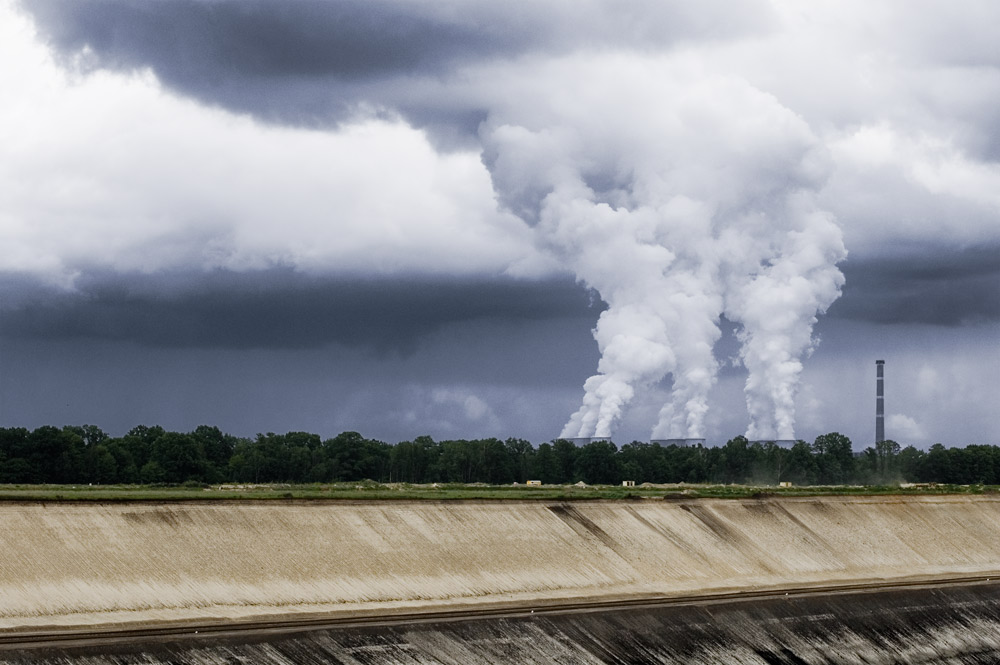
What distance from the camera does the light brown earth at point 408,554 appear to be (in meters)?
75.2

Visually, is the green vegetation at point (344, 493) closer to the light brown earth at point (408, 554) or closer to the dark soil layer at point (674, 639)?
the light brown earth at point (408, 554)

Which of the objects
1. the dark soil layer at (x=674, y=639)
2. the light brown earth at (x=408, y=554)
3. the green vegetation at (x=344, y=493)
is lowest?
the dark soil layer at (x=674, y=639)

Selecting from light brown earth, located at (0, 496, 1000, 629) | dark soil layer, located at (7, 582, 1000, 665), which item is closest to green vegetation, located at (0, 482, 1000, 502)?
light brown earth, located at (0, 496, 1000, 629)

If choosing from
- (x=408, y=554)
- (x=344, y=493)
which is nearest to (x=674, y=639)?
(x=408, y=554)

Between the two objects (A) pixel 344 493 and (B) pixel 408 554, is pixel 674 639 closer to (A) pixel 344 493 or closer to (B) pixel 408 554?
(B) pixel 408 554

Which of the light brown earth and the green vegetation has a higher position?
the green vegetation

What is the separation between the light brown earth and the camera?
75.2m

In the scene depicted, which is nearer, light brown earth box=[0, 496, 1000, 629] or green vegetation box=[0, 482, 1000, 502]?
light brown earth box=[0, 496, 1000, 629]

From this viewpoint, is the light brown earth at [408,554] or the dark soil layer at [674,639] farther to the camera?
the light brown earth at [408,554]

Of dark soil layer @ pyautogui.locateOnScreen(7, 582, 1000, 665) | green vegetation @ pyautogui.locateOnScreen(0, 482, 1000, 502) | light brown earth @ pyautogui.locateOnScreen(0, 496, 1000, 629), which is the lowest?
dark soil layer @ pyautogui.locateOnScreen(7, 582, 1000, 665)

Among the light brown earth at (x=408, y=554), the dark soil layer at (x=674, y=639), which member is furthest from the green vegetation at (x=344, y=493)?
the dark soil layer at (x=674, y=639)

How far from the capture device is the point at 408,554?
91.8 metres

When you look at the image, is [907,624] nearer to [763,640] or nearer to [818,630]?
[818,630]

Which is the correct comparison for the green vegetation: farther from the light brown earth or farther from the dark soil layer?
the dark soil layer
